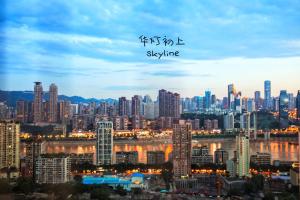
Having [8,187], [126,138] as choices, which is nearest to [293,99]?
[8,187]

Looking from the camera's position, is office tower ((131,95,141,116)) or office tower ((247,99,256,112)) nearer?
office tower ((131,95,141,116))

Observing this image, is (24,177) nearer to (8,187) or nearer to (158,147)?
(8,187)

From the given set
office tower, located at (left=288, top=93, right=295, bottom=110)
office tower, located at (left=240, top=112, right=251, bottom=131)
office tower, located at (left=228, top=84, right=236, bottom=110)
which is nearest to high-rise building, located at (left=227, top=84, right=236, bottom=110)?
office tower, located at (left=228, top=84, right=236, bottom=110)

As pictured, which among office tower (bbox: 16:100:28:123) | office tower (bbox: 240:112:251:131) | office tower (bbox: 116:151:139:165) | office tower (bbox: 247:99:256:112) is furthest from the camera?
office tower (bbox: 240:112:251:131)

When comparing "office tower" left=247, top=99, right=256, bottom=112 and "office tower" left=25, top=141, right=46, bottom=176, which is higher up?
"office tower" left=247, top=99, right=256, bottom=112

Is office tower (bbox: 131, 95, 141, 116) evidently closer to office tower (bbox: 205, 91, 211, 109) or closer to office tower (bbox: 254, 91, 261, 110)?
office tower (bbox: 205, 91, 211, 109)

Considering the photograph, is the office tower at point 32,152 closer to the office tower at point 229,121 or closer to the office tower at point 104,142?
the office tower at point 104,142

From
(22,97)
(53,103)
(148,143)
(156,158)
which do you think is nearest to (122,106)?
(156,158)
